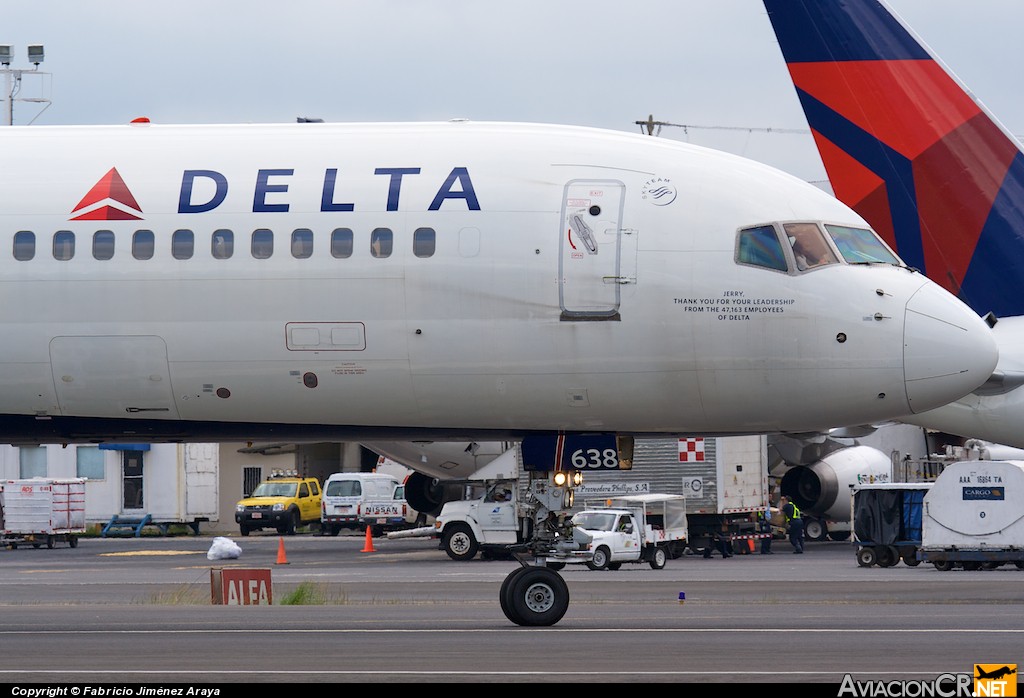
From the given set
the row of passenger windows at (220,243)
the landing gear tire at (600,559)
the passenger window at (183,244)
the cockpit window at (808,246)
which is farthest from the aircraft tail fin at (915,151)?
the landing gear tire at (600,559)

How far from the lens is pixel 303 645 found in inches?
738

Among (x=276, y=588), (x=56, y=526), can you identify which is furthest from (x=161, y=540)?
(x=276, y=588)

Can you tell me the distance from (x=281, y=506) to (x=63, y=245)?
4720 centimetres

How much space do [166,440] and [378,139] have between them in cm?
466

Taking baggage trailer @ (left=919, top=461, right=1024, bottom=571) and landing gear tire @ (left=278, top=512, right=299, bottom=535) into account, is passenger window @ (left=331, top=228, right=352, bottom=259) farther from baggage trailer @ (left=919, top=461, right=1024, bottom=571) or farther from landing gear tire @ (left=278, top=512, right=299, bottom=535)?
landing gear tire @ (left=278, top=512, right=299, bottom=535)

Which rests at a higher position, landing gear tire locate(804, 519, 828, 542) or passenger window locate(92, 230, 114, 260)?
passenger window locate(92, 230, 114, 260)

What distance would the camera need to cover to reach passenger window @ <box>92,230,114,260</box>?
718 inches

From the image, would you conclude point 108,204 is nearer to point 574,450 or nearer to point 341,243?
point 341,243

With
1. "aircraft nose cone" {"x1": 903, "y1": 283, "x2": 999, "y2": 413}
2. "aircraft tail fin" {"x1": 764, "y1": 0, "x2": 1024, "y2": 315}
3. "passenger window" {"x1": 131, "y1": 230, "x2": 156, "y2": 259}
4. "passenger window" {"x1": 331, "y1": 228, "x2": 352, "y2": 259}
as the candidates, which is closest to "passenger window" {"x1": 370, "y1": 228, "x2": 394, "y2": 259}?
"passenger window" {"x1": 331, "y1": 228, "x2": 352, "y2": 259}

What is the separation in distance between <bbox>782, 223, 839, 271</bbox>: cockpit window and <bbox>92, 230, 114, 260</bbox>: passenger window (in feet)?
25.5

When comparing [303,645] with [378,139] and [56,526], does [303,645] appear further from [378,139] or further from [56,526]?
[56,526]

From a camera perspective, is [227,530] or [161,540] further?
[227,530]

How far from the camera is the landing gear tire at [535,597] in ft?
64.3

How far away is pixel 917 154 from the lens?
24.2m
